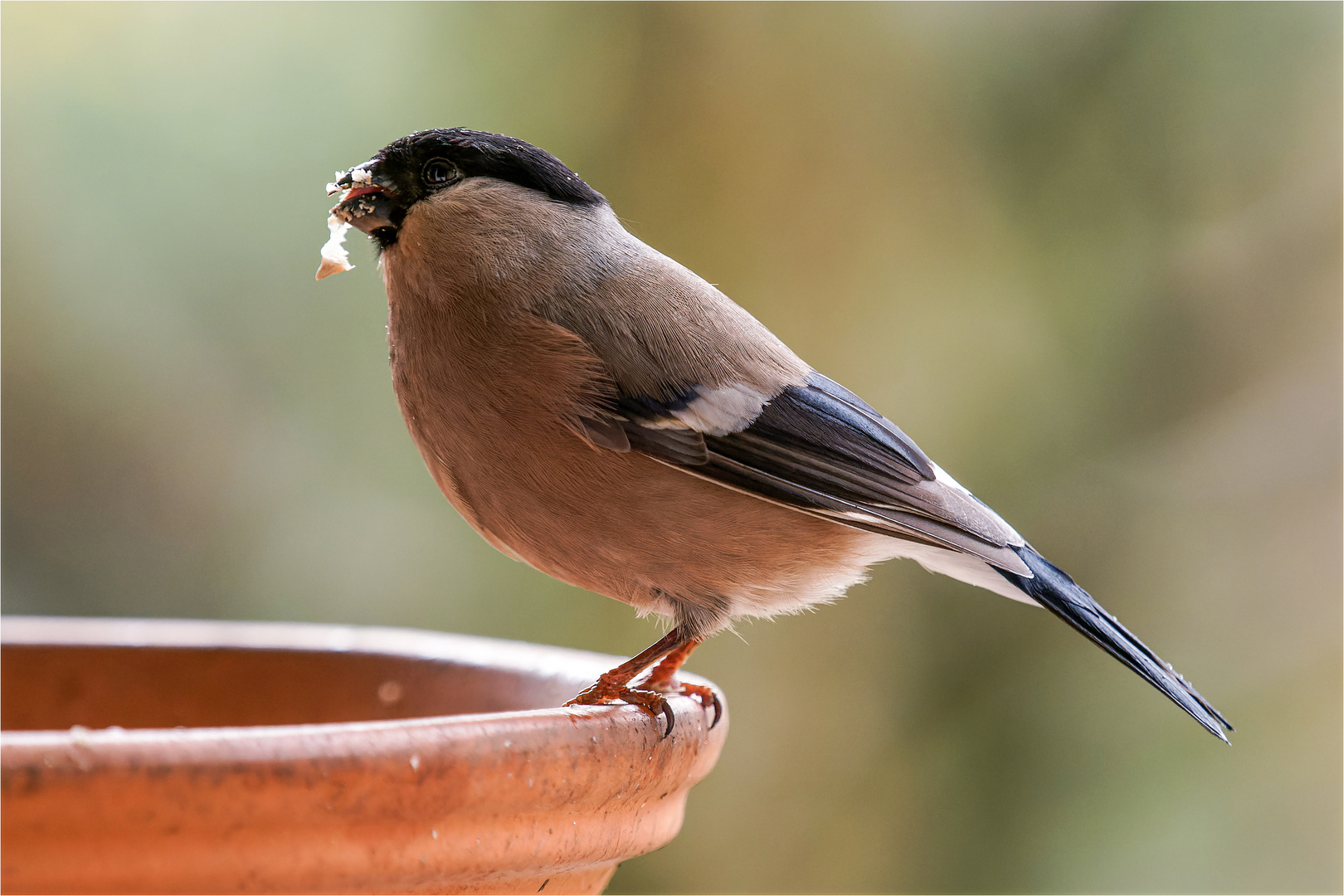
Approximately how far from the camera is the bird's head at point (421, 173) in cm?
177

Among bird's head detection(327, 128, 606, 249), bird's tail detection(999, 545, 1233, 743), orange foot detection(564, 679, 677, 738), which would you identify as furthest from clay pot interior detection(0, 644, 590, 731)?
bird's tail detection(999, 545, 1233, 743)

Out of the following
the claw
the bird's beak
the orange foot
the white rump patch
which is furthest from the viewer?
the bird's beak

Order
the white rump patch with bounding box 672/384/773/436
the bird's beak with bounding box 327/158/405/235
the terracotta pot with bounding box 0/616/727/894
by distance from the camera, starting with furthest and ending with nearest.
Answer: the bird's beak with bounding box 327/158/405/235, the white rump patch with bounding box 672/384/773/436, the terracotta pot with bounding box 0/616/727/894

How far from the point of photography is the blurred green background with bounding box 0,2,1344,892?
3127mm

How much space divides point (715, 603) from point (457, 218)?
71 centimetres

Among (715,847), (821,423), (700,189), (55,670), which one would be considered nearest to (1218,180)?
(700,189)

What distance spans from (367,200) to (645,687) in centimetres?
86

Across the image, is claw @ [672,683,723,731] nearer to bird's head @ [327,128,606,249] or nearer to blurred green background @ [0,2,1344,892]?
bird's head @ [327,128,606,249]

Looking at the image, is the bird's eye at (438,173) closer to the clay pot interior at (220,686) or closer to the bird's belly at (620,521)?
the bird's belly at (620,521)

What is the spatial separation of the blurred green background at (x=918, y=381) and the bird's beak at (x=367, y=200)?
4.54 ft

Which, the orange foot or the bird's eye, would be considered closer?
the orange foot

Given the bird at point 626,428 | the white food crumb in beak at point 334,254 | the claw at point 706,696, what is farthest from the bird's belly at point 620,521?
the white food crumb in beak at point 334,254

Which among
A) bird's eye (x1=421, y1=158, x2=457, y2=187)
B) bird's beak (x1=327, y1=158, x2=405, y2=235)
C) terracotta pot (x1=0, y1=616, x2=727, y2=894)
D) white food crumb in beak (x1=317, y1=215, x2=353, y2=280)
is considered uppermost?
bird's eye (x1=421, y1=158, x2=457, y2=187)

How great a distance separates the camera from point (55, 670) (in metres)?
1.61
